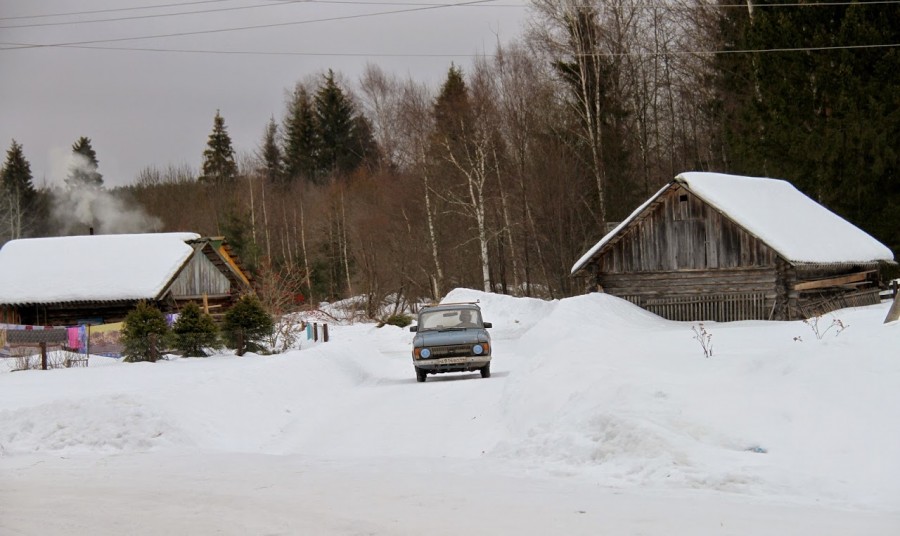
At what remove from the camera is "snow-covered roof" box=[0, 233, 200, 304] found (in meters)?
42.3

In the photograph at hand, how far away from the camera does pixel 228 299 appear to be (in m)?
50.2

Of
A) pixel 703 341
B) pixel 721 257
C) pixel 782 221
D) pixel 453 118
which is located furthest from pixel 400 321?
pixel 703 341

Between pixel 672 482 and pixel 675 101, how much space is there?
170 ft

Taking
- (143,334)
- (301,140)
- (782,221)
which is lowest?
(143,334)

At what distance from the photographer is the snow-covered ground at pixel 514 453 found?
8719mm

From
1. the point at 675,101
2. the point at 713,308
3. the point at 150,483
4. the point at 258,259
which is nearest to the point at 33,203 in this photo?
the point at 258,259

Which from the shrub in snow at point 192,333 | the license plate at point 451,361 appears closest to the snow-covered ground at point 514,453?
the license plate at point 451,361

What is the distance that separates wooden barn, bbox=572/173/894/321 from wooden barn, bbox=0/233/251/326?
19218mm

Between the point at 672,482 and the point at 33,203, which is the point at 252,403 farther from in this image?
the point at 33,203

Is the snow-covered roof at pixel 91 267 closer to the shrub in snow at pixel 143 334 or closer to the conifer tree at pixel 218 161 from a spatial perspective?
the shrub in snow at pixel 143 334

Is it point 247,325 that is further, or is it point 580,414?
point 247,325

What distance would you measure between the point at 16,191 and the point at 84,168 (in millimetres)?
6374

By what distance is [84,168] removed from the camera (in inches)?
3278

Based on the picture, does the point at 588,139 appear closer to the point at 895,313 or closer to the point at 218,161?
the point at 895,313
